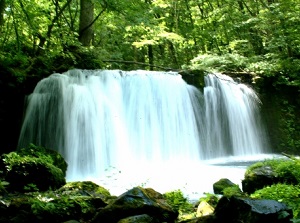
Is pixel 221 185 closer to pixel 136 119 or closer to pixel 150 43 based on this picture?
pixel 136 119

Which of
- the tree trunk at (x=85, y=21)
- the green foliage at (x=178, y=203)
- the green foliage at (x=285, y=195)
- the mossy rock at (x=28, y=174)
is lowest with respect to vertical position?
the green foliage at (x=178, y=203)

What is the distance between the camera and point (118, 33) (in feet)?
62.3

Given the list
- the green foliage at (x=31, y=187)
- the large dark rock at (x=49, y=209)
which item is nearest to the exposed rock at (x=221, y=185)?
the large dark rock at (x=49, y=209)

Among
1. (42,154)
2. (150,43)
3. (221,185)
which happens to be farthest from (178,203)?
(150,43)

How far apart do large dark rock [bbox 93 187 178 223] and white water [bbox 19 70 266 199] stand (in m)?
2.98

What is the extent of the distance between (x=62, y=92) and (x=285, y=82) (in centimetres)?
906

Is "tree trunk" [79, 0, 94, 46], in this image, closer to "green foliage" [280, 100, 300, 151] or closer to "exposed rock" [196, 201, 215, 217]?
"green foliage" [280, 100, 300, 151]

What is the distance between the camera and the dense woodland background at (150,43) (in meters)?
9.20

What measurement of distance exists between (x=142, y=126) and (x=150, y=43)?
583 cm

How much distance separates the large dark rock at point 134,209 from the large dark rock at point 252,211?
728mm

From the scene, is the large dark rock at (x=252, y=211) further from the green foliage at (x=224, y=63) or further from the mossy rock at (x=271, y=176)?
the green foliage at (x=224, y=63)

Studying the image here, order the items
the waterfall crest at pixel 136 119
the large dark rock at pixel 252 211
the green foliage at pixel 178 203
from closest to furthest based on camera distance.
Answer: the large dark rock at pixel 252 211
the green foliage at pixel 178 203
the waterfall crest at pixel 136 119

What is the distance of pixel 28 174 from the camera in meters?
5.72

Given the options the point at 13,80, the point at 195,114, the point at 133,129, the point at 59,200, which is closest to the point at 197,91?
the point at 195,114
